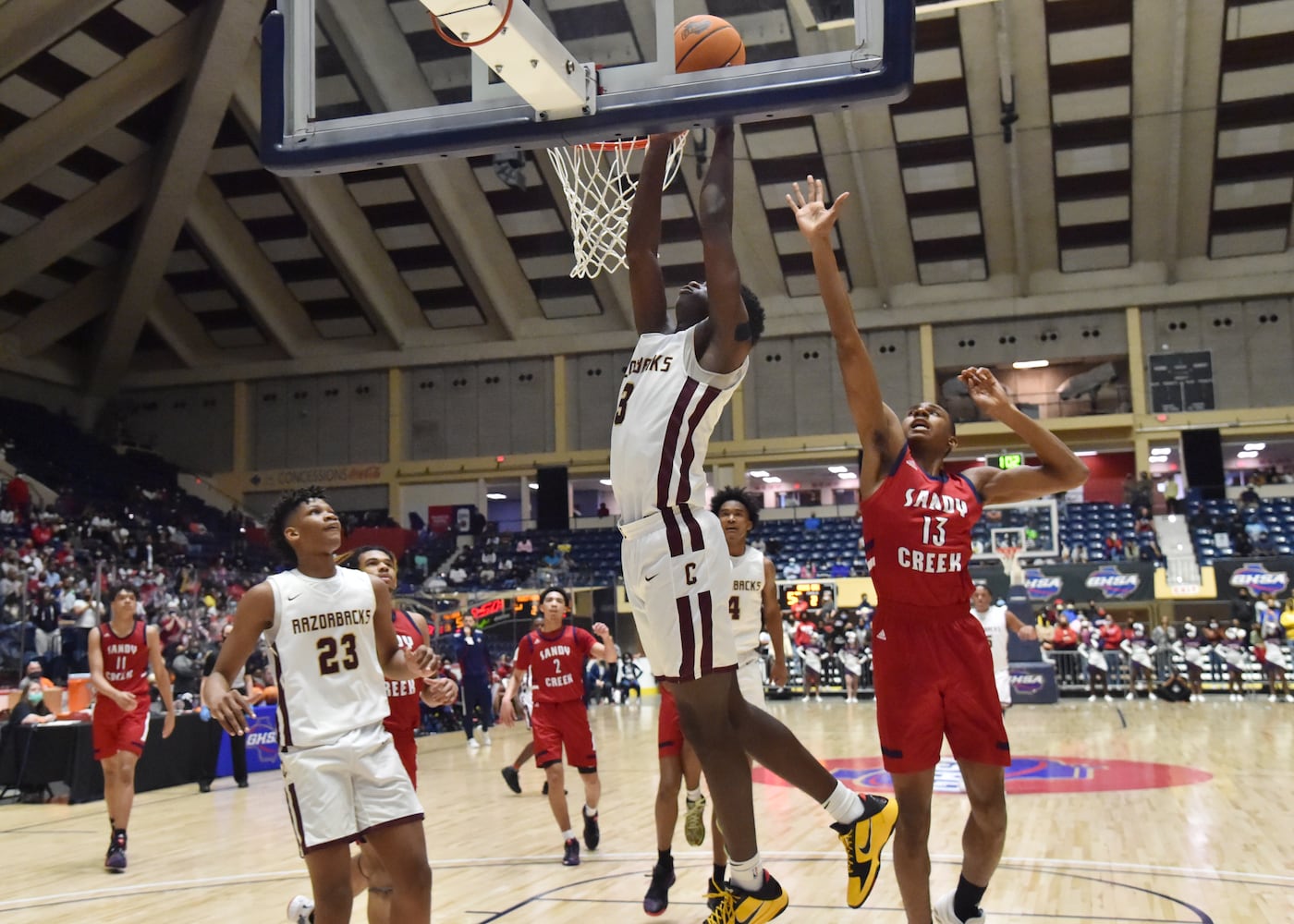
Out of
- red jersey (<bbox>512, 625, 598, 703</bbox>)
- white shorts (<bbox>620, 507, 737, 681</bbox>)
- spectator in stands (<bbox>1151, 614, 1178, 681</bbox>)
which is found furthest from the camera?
spectator in stands (<bbox>1151, 614, 1178, 681</bbox>)

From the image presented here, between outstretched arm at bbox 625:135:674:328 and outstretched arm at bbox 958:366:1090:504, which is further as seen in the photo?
outstretched arm at bbox 958:366:1090:504

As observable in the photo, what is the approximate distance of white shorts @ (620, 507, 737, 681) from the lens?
144 inches

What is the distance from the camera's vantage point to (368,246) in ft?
94.1

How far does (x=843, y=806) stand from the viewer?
13.0ft

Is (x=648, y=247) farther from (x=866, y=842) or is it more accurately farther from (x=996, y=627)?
(x=996, y=627)

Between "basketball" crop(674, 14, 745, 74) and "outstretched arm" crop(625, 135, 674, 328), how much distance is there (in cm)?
32

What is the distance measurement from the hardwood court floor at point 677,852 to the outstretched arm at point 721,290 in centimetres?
323

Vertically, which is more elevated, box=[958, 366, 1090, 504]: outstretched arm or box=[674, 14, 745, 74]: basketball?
box=[674, 14, 745, 74]: basketball

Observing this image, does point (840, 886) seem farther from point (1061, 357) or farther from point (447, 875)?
point (1061, 357)

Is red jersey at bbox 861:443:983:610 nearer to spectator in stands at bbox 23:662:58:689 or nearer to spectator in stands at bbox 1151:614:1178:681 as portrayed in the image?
spectator in stands at bbox 23:662:58:689

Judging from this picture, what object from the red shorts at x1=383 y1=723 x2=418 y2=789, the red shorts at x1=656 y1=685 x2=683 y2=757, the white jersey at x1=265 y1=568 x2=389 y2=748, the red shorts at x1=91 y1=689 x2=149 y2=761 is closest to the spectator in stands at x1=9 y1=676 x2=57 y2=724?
the red shorts at x1=91 y1=689 x2=149 y2=761

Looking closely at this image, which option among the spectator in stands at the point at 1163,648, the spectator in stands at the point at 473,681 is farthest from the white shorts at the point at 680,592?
the spectator in stands at the point at 1163,648

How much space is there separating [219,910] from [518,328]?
83.7ft

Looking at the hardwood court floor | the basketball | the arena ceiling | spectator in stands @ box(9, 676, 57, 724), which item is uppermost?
the arena ceiling
